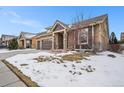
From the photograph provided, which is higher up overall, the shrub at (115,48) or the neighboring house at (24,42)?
the neighboring house at (24,42)

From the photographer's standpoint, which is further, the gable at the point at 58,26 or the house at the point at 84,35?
the gable at the point at 58,26

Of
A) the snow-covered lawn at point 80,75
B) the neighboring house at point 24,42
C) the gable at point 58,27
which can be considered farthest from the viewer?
the neighboring house at point 24,42

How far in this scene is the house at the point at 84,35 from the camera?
9.88 metres

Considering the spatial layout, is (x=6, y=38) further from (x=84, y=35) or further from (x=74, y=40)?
(x=84, y=35)

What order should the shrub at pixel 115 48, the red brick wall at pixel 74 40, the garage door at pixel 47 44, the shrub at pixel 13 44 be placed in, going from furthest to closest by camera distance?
the shrub at pixel 13 44 → the garage door at pixel 47 44 → the red brick wall at pixel 74 40 → the shrub at pixel 115 48

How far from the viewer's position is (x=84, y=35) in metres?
10.9

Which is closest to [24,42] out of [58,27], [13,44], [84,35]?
[13,44]

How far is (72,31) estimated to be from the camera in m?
11.7

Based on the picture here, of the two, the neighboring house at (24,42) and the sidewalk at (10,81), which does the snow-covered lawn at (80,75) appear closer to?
the sidewalk at (10,81)

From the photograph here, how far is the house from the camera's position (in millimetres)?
9875

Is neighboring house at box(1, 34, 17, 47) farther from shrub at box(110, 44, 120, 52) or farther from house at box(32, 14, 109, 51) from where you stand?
shrub at box(110, 44, 120, 52)

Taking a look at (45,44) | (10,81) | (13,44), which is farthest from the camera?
(13,44)

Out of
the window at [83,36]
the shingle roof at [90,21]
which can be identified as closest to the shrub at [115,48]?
the shingle roof at [90,21]
